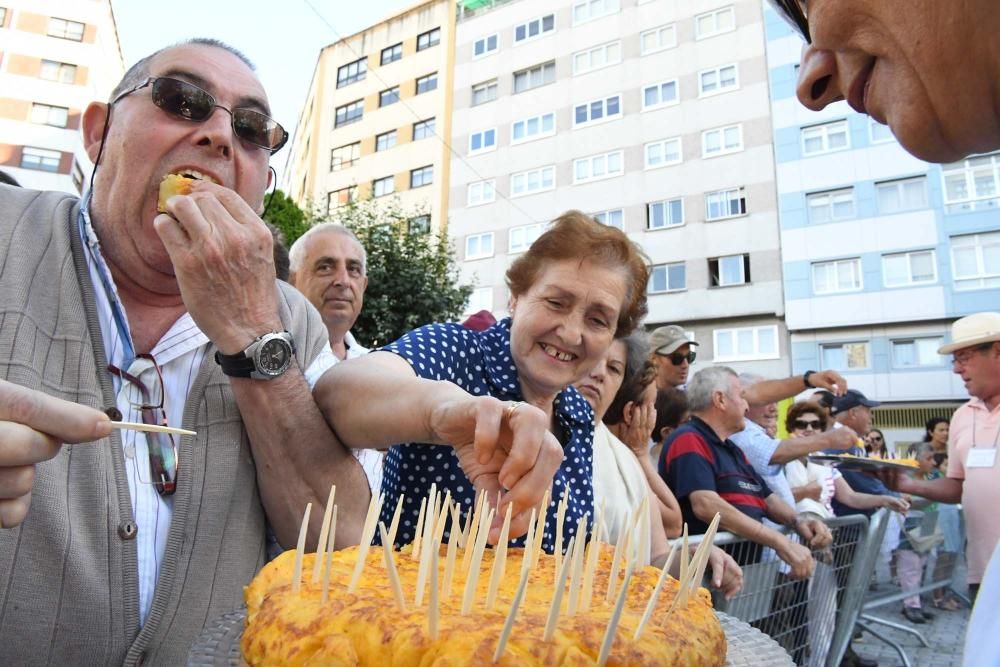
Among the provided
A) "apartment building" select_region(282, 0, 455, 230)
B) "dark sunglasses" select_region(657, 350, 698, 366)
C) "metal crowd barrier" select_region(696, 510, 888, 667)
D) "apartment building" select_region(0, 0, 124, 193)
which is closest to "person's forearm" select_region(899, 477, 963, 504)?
"metal crowd barrier" select_region(696, 510, 888, 667)

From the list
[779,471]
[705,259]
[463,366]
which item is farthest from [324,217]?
[463,366]

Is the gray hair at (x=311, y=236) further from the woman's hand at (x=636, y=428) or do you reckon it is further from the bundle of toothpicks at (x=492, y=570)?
the bundle of toothpicks at (x=492, y=570)

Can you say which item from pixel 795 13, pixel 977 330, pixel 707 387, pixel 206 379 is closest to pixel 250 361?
pixel 206 379

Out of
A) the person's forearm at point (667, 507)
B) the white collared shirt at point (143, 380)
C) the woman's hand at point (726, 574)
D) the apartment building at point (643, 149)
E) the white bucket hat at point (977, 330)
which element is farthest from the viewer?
the apartment building at point (643, 149)

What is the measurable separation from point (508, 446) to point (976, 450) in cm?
467

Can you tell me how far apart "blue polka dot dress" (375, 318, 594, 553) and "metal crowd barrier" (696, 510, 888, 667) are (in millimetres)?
1446

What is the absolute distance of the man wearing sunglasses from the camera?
1.38 m

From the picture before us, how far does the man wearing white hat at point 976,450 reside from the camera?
14.9 feet

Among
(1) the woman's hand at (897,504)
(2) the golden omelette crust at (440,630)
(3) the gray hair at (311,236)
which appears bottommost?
(1) the woman's hand at (897,504)

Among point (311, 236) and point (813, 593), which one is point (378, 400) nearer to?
point (311, 236)

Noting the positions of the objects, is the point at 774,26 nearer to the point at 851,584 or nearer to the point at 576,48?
the point at 576,48

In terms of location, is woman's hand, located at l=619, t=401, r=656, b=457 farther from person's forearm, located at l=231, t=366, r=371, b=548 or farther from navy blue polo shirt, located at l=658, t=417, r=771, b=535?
person's forearm, located at l=231, t=366, r=371, b=548

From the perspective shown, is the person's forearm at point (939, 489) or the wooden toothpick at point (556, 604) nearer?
the wooden toothpick at point (556, 604)

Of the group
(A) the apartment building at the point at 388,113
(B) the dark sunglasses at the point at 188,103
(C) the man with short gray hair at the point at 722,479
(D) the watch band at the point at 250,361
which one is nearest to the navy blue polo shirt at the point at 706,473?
(C) the man with short gray hair at the point at 722,479
